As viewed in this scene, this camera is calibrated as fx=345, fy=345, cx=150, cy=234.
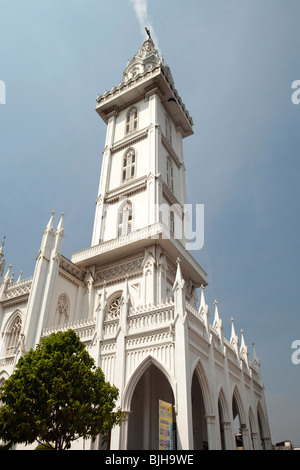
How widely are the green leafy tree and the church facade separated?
2530 millimetres

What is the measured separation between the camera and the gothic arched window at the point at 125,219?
28.1m

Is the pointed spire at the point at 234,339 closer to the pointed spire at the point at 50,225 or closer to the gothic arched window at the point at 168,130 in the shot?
the pointed spire at the point at 50,225

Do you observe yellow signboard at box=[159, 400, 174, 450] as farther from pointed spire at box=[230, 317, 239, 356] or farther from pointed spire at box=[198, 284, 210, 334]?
pointed spire at box=[230, 317, 239, 356]

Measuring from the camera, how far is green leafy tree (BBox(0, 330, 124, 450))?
11945mm

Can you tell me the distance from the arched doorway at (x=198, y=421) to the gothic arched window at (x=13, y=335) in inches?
495

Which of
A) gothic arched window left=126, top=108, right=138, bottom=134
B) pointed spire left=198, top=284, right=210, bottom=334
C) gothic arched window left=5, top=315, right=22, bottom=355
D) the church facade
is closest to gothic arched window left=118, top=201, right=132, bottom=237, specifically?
the church facade

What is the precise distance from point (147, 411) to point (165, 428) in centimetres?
584

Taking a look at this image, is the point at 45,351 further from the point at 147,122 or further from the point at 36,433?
the point at 147,122

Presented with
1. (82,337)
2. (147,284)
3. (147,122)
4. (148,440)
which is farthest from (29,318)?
(147,122)

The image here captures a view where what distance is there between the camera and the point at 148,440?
57.2 ft

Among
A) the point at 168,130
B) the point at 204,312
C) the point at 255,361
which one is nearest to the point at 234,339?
the point at 255,361

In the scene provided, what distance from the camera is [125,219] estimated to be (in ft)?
94.2

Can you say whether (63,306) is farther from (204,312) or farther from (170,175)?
(170,175)
